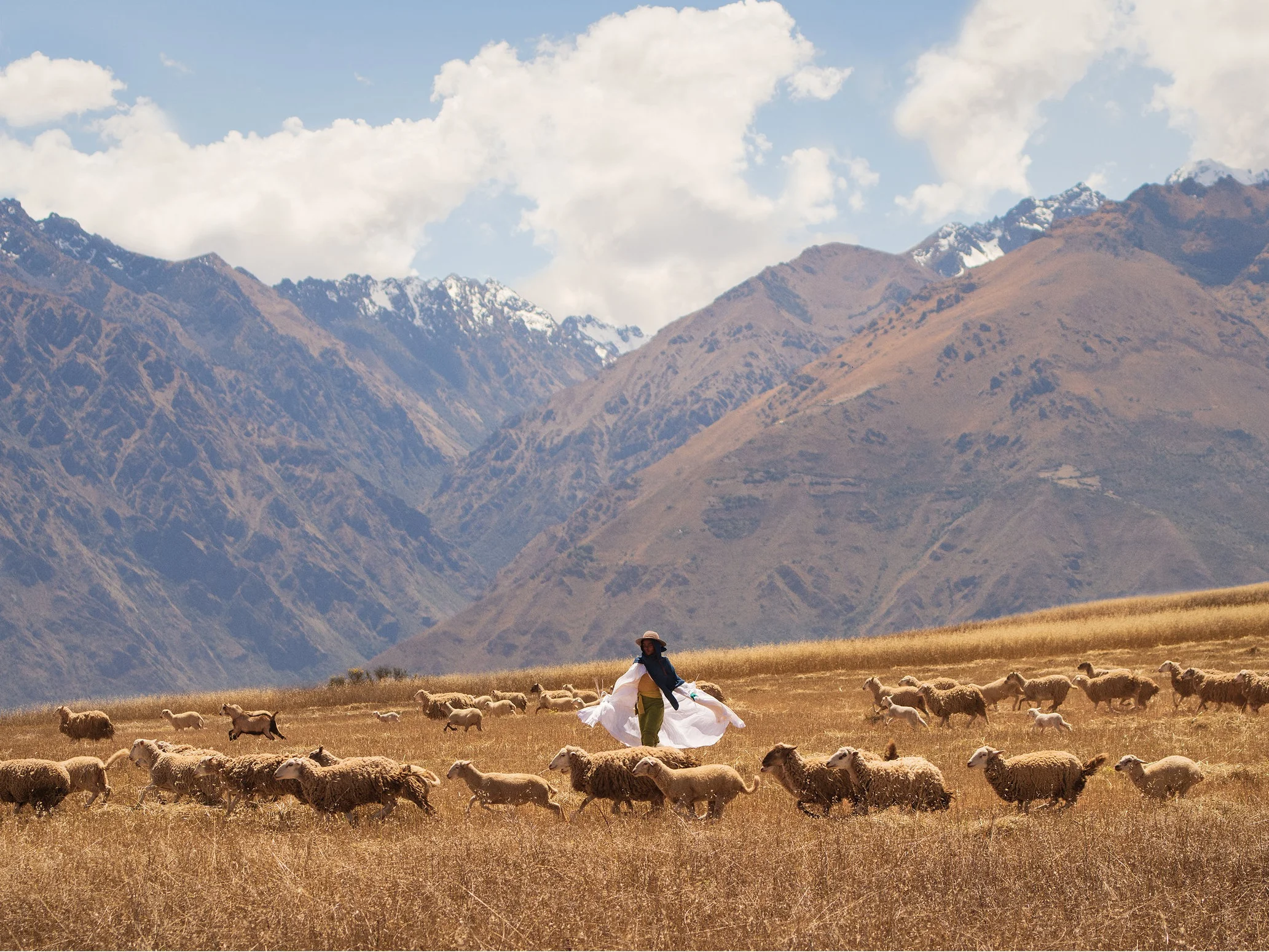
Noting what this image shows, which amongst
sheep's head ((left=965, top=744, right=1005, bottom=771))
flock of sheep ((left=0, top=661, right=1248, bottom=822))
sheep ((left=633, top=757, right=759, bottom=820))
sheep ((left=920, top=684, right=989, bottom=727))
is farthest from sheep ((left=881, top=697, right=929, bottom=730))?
sheep ((left=633, top=757, right=759, bottom=820))

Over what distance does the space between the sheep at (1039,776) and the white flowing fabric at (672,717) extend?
4.44m

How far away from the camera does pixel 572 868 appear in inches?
476

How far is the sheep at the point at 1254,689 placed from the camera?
27.8m

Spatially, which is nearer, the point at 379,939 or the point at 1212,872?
the point at 379,939

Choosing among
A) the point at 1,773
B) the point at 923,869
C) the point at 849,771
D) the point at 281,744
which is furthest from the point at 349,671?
the point at 923,869

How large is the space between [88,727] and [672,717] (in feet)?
74.7

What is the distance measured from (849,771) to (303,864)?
23.8ft

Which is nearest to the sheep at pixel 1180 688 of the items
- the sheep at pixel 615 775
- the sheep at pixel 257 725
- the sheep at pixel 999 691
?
the sheep at pixel 999 691

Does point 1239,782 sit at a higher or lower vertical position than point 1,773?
lower

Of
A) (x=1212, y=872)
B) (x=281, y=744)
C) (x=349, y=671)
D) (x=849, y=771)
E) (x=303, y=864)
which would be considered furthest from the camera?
(x=349, y=671)

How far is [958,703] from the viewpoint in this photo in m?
29.4

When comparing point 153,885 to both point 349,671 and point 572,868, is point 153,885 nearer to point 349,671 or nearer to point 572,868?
point 572,868

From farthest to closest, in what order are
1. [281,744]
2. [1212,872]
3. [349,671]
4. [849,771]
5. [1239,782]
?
1. [349,671]
2. [281,744]
3. [1239,782]
4. [849,771]
5. [1212,872]

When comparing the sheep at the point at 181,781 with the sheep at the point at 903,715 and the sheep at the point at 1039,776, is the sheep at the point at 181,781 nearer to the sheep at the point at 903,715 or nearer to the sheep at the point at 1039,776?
the sheep at the point at 1039,776
